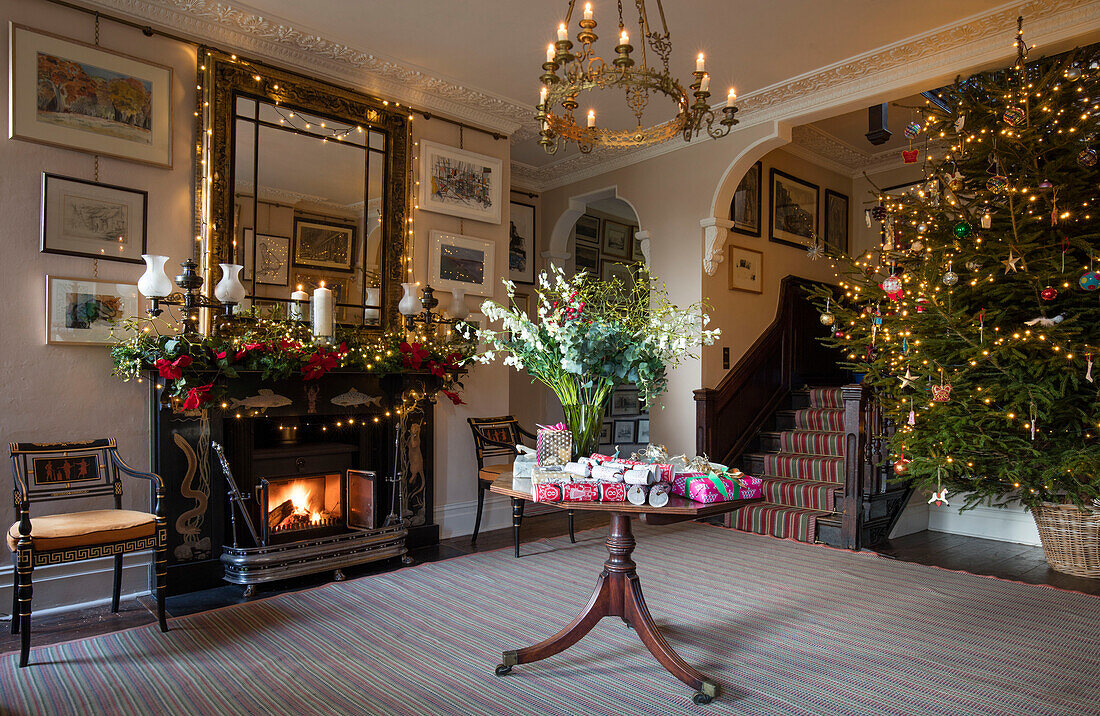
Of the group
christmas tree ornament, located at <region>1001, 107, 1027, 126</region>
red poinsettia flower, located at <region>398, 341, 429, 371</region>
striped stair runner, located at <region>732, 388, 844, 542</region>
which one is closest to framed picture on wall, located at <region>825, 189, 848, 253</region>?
striped stair runner, located at <region>732, 388, 844, 542</region>

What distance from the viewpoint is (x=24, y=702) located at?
240 cm

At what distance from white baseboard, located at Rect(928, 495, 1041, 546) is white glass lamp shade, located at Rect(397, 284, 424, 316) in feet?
14.2

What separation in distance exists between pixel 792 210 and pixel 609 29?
3456mm

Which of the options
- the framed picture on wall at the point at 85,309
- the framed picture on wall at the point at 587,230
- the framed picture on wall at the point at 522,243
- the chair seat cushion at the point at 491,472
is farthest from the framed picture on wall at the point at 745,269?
the framed picture on wall at the point at 85,309

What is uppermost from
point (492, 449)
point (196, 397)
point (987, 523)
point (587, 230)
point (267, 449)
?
point (587, 230)

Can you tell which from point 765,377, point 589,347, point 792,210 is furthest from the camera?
point 792,210

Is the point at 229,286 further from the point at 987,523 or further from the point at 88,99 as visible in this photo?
the point at 987,523

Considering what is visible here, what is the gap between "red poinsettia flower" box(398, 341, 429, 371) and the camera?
4.55 metres

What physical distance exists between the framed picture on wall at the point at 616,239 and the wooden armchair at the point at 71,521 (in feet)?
20.1

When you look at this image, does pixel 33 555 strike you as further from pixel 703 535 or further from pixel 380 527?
pixel 703 535

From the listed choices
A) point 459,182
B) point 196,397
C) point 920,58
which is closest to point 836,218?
point 920,58

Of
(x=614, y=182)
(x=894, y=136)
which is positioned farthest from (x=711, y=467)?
(x=894, y=136)

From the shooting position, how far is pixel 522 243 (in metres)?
7.43

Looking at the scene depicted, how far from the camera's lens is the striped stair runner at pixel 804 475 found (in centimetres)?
518
